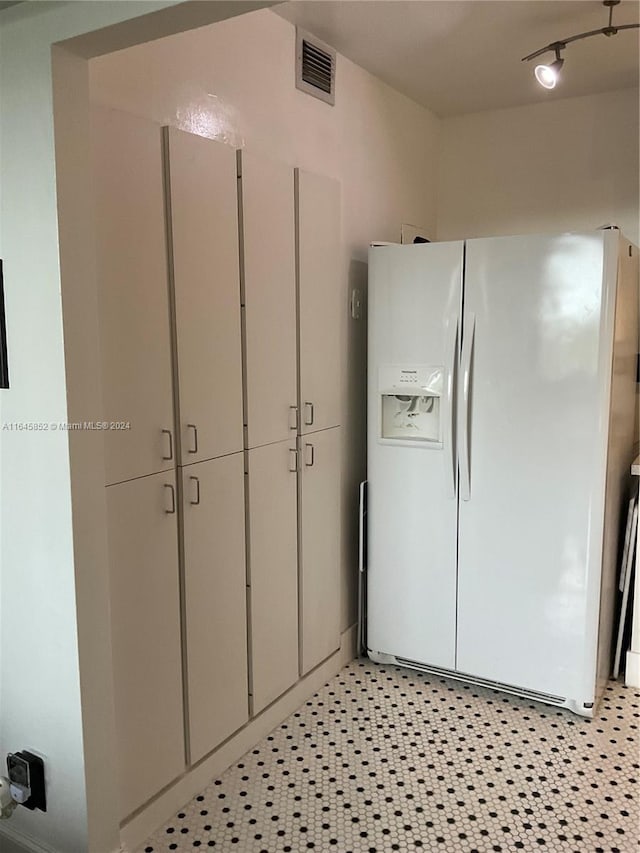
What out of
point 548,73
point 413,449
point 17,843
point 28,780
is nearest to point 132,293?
point 28,780

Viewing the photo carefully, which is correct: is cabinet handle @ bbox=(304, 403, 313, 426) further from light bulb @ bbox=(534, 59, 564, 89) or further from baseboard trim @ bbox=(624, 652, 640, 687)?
baseboard trim @ bbox=(624, 652, 640, 687)

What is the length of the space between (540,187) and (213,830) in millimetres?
3109

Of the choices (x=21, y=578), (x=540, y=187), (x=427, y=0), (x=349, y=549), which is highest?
(x=427, y=0)

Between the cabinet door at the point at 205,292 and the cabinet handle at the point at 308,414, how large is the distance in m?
0.42

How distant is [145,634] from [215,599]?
317 mm

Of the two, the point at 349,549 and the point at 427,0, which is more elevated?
the point at 427,0

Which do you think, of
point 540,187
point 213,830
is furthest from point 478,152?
point 213,830

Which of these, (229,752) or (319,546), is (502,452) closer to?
(319,546)

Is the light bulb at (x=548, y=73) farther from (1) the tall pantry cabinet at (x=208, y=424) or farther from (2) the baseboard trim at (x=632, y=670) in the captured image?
(2) the baseboard trim at (x=632, y=670)

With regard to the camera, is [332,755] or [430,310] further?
[430,310]

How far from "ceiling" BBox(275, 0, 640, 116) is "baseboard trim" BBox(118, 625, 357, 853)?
2.43 metres

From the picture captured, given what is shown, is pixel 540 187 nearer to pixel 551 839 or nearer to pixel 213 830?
pixel 551 839

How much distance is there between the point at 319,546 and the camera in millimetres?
2895

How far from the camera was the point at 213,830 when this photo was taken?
2.14 meters
